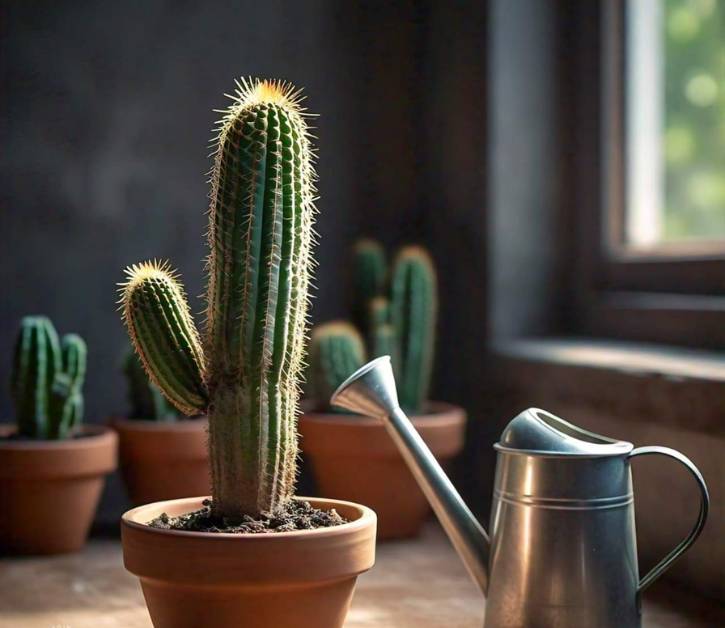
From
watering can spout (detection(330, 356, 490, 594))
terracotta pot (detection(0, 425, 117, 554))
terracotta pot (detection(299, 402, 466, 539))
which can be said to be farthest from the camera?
terracotta pot (detection(299, 402, 466, 539))

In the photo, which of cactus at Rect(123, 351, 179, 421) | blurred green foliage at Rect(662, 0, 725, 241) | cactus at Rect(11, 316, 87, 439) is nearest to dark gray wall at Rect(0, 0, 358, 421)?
cactus at Rect(123, 351, 179, 421)

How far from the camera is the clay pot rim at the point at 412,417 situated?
1.95 meters

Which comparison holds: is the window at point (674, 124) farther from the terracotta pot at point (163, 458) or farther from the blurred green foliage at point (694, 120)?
the terracotta pot at point (163, 458)

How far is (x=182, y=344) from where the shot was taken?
1.27 m

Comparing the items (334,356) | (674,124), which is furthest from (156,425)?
(674,124)

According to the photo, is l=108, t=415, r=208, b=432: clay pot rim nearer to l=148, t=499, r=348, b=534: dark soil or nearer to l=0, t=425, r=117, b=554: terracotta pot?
l=0, t=425, r=117, b=554: terracotta pot

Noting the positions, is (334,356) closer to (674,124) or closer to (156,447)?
(156,447)

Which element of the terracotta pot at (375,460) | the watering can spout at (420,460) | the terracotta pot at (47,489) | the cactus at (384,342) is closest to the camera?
the watering can spout at (420,460)

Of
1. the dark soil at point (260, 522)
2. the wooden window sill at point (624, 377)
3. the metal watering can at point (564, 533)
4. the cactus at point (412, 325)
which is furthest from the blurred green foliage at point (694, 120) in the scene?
the dark soil at point (260, 522)

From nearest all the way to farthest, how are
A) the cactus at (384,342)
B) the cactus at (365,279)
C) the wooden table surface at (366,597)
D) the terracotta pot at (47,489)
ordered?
the wooden table surface at (366,597), the terracotta pot at (47,489), the cactus at (384,342), the cactus at (365,279)

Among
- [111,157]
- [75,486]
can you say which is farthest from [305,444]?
[111,157]

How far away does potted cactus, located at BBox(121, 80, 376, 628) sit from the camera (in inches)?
46.6

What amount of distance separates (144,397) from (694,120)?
3.65ft

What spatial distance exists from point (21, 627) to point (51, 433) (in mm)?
489
